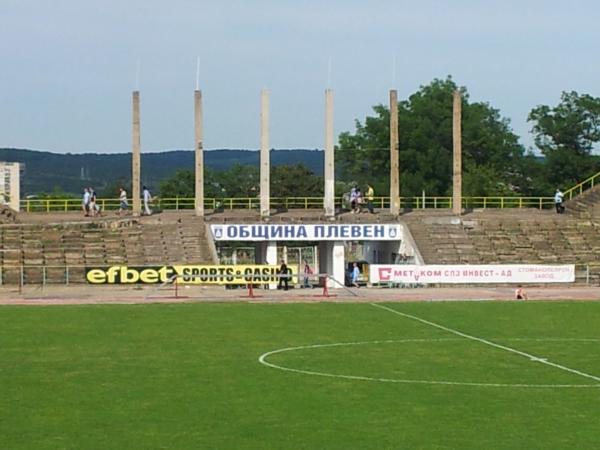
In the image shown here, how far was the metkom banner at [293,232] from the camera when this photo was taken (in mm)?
68000

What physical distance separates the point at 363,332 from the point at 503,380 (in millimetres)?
11149

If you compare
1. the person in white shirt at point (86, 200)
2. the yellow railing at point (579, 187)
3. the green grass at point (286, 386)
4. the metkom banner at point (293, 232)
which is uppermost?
the yellow railing at point (579, 187)

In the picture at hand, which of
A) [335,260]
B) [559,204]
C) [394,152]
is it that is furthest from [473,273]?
[559,204]

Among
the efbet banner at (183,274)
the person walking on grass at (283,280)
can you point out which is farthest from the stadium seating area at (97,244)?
the person walking on grass at (283,280)

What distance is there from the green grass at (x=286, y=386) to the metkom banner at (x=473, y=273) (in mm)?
20360

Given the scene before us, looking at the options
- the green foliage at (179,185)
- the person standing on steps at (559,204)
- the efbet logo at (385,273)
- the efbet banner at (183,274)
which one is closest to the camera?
the efbet banner at (183,274)

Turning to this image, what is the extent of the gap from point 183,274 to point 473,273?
14.0 metres

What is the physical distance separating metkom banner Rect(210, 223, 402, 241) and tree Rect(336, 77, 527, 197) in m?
44.8

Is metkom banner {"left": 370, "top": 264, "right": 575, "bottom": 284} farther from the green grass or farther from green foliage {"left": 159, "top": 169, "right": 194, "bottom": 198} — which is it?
green foliage {"left": 159, "top": 169, "right": 194, "bottom": 198}

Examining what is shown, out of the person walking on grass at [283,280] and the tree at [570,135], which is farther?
the tree at [570,135]

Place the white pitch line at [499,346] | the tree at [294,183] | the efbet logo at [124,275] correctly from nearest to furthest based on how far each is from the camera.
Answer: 1. the white pitch line at [499,346]
2. the efbet logo at [124,275]
3. the tree at [294,183]

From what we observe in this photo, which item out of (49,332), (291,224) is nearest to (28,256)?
(291,224)

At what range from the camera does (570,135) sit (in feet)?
370

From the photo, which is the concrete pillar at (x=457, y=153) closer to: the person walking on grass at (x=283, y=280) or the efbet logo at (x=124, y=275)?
the person walking on grass at (x=283, y=280)
